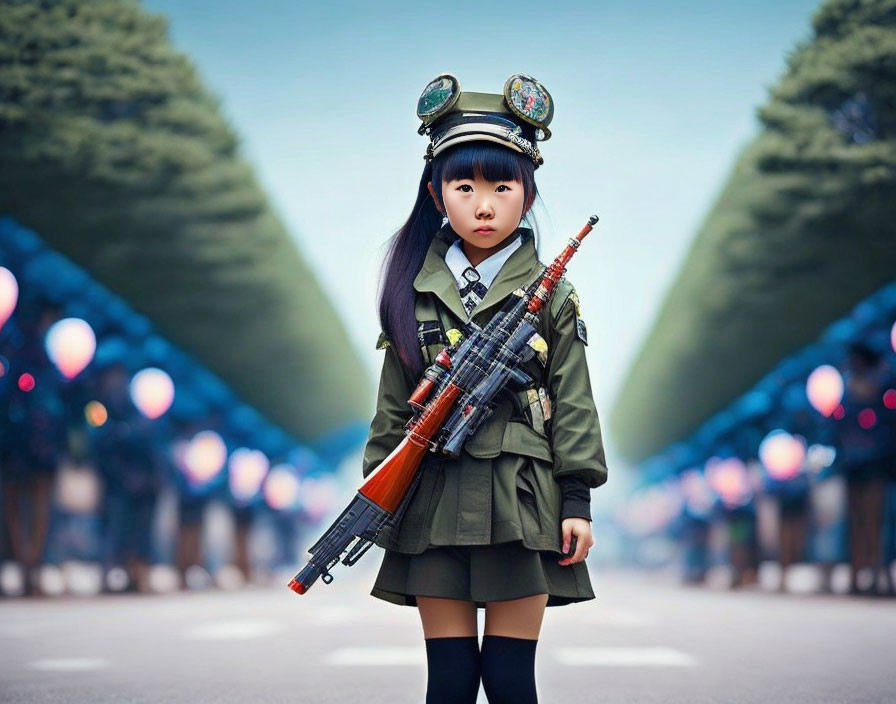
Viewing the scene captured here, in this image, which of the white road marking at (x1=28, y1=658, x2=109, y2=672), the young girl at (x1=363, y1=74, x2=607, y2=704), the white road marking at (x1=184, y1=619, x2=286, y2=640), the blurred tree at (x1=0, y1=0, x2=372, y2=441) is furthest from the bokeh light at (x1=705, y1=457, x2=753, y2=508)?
the young girl at (x1=363, y1=74, x2=607, y2=704)

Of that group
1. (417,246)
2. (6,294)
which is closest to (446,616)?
(417,246)

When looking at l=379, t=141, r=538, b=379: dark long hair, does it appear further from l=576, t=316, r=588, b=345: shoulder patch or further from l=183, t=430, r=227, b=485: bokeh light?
l=183, t=430, r=227, b=485: bokeh light

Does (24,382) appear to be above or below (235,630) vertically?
above

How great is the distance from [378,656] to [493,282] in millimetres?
5821

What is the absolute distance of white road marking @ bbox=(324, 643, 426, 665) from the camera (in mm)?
9547

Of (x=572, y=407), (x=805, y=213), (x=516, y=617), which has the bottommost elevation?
(x=516, y=617)

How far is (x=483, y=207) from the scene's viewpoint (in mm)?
4633

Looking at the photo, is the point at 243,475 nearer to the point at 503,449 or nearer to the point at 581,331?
the point at 581,331

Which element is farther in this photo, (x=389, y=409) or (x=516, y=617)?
(x=389, y=409)

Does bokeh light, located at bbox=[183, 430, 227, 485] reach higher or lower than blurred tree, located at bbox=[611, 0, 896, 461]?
lower

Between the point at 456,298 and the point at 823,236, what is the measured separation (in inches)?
812

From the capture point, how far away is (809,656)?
32.8ft

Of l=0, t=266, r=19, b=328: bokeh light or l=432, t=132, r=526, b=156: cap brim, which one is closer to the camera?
l=432, t=132, r=526, b=156: cap brim

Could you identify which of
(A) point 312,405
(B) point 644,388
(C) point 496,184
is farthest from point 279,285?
(C) point 496,184
